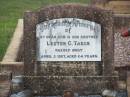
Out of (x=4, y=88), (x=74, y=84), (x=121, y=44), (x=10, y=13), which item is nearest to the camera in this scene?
(x=4, y=88)

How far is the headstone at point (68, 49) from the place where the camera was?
8195 millimetres

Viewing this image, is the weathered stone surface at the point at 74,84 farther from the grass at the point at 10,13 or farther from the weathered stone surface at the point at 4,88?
the grass at the point at 10,13

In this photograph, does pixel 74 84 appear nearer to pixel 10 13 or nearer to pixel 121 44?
pixel 121 44

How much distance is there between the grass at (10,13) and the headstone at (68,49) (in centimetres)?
296

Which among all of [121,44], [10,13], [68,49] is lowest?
[68,49]

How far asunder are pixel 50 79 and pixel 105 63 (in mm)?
839

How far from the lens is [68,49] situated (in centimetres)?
827

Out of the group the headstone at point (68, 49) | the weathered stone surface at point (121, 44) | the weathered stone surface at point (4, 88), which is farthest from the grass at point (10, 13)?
the weathered stone surface at point (4, 88)

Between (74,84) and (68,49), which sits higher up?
(68,49)

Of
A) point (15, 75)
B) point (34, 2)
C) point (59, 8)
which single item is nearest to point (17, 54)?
point (15, 75)

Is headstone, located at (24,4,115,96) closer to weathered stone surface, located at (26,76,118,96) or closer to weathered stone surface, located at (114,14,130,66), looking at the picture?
weathered stone surface, located at (26,76,118,96)

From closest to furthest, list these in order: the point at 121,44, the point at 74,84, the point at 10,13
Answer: the point at 74,84 < the point at 121,44 < the point at 10,13

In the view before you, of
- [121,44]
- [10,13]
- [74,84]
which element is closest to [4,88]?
[74,84]

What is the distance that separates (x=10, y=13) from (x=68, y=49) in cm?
824
